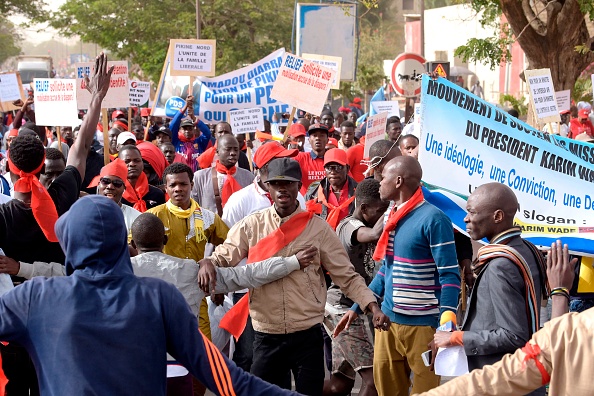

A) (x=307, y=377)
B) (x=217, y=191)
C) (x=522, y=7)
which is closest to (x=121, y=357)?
(x=307, y=377)

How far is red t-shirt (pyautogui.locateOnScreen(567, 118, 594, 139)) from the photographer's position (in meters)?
17.3

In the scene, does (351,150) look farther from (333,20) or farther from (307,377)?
(333,20)

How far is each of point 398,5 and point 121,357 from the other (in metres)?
81.8

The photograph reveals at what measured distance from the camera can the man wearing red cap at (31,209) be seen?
4816mm

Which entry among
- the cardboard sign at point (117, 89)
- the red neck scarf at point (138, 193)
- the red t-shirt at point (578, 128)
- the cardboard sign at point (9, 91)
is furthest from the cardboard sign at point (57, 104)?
the red t-shirt at point (578, 128)

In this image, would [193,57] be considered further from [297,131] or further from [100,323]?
[100,323]

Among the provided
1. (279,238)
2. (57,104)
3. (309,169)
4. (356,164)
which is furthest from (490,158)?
(57,104)

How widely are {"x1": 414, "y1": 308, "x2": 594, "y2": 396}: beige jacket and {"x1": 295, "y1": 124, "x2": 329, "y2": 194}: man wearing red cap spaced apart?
641 cm

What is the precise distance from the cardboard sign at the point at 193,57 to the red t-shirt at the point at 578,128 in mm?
7566

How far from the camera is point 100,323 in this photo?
313 centimetres

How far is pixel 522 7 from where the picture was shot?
1714 cm

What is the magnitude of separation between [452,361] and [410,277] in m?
1.13

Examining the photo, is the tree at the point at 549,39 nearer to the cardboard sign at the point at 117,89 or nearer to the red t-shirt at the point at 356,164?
the red t-shirt at the point at 356,164

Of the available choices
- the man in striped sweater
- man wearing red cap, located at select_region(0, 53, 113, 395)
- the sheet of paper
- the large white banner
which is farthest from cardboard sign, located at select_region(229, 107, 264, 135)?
the sheet of paper
